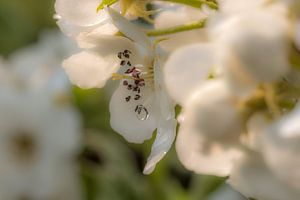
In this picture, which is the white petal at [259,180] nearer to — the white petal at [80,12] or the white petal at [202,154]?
the white petal at [202,154]

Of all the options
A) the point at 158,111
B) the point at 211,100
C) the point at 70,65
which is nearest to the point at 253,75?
the point at 211,100

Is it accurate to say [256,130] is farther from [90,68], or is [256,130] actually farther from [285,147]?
[90,68]

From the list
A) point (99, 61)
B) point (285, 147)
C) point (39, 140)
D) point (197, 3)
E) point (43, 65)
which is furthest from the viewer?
point (43, 65)

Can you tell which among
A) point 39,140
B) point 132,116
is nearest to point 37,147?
point 39,140

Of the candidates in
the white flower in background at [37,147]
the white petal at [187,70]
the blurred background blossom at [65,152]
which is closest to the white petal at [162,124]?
the white petal at [187,70]

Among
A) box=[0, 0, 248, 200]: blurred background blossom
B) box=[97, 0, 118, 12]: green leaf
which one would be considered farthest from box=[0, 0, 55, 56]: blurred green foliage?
box=[97, 0, 118, 12]: green leaf

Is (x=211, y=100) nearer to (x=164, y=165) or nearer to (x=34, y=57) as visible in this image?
(x=164, y=165)
